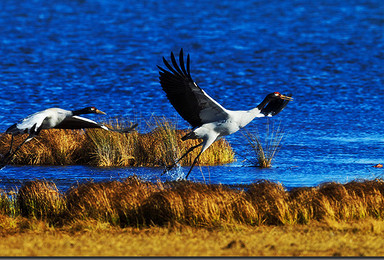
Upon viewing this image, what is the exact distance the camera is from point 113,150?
1703 cm

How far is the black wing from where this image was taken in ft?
43.9

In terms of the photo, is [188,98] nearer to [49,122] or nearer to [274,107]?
[274,107]

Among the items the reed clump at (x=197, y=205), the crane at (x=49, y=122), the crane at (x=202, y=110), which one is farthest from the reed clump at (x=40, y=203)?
the crane at (x=202, y=110)

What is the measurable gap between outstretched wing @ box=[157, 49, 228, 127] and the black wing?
940 millimetres

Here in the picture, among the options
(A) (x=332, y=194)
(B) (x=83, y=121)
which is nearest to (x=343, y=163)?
(A) (x=332, y=194)

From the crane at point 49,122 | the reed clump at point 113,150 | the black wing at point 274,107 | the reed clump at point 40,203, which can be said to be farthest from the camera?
the reed clump at point 113,150

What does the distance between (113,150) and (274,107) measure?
15.9 ft

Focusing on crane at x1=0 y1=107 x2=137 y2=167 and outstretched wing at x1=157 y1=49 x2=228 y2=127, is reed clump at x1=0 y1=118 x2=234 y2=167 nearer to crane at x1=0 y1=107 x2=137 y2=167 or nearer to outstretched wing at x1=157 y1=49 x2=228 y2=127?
outstretched wing at x1=157 y1=49 x2=228 y2=127

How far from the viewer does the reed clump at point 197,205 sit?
35.4 ft

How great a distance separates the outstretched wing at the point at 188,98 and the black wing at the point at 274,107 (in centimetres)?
94

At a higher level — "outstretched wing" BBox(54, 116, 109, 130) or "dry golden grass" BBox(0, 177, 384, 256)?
"outstretched wing" BBox(54, 116, 109, 130)

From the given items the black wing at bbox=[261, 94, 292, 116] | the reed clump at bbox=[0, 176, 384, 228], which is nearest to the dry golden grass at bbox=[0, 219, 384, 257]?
the reed clump at bbox=[0, 176, 384, 228]

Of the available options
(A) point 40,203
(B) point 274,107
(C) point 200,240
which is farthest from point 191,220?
(B) point 274,107

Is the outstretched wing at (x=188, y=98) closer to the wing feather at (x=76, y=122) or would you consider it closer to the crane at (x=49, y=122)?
the crane at (x=49, y=122)
